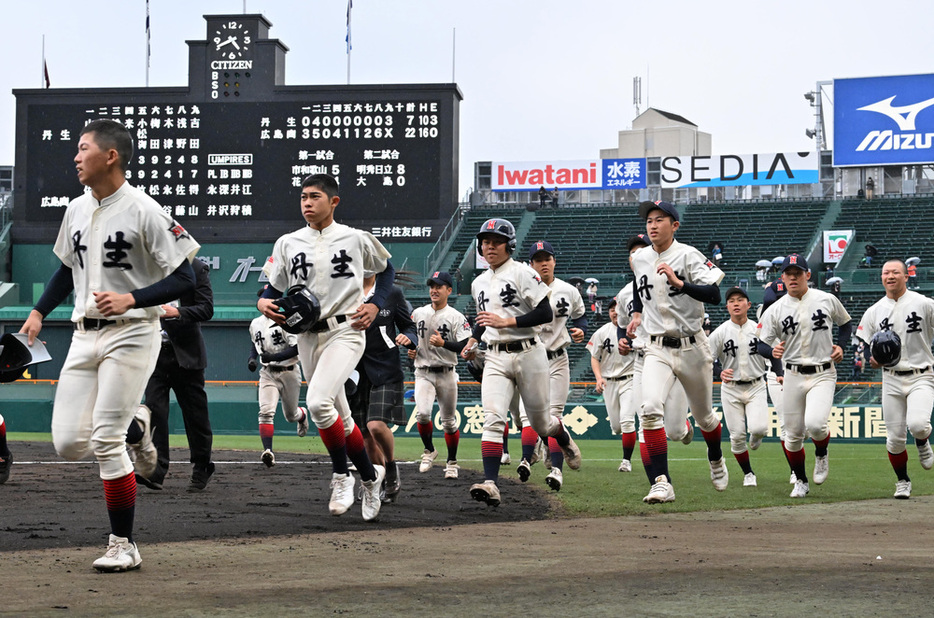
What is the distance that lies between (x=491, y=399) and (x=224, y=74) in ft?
92.3

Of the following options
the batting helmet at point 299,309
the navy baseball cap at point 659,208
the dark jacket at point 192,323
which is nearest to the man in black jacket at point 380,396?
the batting helmet at point 299,309

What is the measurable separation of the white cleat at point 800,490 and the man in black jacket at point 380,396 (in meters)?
3.85

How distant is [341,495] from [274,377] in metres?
8.18

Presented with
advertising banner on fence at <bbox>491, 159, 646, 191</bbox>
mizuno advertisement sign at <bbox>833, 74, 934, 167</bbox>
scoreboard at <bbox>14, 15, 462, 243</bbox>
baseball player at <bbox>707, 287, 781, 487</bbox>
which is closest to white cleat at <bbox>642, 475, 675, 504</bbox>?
baseball player at <bbox>707, 287, 781, 487</bbox>

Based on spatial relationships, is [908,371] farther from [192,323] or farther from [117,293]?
[117,293]

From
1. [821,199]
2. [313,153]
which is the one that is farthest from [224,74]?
[821,199]

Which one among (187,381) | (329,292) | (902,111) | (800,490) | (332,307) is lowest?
(800,490)

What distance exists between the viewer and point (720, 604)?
16.2ft

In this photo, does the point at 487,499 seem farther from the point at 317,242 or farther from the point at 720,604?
the point at 720,604

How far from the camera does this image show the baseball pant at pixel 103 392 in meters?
6.03

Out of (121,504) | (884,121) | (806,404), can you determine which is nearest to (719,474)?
(806,404)

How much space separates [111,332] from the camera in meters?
6.09

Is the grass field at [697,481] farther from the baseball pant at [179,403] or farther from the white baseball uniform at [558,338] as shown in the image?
the baseball pant at [179,403]

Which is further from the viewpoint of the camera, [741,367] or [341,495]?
[741,367]
